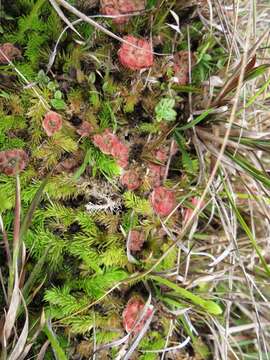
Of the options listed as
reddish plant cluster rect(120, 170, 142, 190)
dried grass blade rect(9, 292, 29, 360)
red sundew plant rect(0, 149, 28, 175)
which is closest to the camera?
dried grass blade rect(9, 292, 29, 360)

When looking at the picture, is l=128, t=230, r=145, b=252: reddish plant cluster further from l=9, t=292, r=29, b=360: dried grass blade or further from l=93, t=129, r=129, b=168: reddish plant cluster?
l=9, t=292, r=29, b=360: dried grass blade

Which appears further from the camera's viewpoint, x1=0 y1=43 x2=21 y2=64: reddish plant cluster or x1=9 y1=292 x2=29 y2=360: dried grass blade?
x1=0 y1=43 x2=21 y2=64: reddish plant cluster

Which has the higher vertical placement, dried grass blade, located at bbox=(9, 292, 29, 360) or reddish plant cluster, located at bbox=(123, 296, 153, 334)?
dried grass blade, located at bbox=(9, 292, 29, 360)

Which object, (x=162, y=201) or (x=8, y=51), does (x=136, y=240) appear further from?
(x=8, y=51)

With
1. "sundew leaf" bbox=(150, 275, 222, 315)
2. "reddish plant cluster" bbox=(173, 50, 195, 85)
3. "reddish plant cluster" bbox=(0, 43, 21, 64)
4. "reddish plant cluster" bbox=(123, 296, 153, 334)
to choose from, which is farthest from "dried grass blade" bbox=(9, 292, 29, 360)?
"reddish plant cluster" bbox=(173, 50, 195, 85)

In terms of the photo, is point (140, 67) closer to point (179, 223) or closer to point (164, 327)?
point (179, 223)

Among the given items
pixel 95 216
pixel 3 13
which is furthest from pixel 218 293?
pixel 3 13

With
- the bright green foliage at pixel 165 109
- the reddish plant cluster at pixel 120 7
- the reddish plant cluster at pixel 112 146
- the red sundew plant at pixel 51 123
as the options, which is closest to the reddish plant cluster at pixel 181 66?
the bright green foliage at pixel 165 109

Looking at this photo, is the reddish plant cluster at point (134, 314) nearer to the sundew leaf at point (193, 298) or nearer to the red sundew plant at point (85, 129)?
the sundew leaf at point (193, 298)
